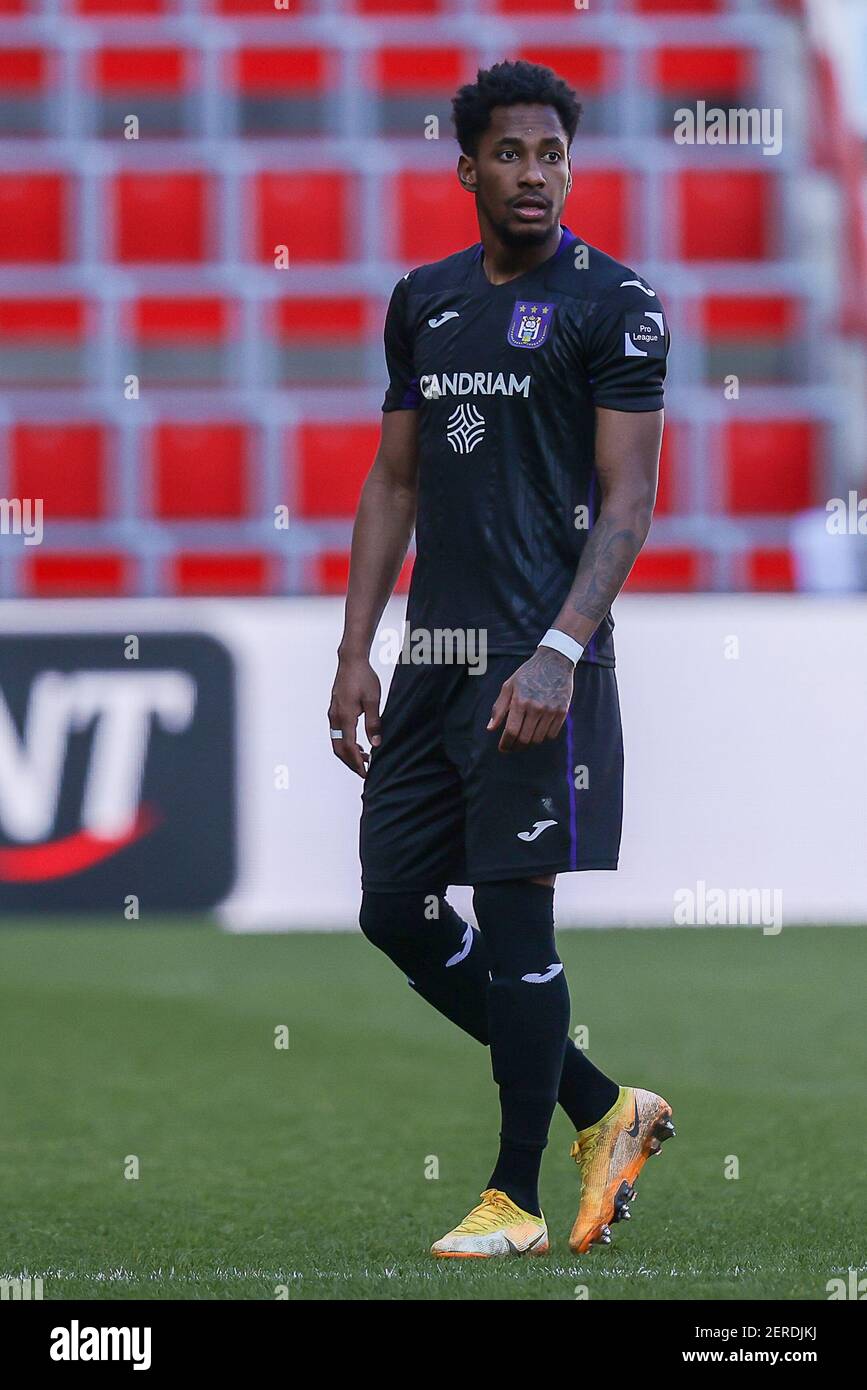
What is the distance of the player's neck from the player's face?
0.03m

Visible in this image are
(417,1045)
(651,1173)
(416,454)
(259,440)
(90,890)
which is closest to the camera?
(416,454)

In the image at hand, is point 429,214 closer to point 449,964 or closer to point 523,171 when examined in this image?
point 523,171

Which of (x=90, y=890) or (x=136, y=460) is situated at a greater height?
(x=136, y=460)

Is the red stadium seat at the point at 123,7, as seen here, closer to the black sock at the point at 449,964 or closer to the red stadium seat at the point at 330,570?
the red stadium seat at the point at 330,570

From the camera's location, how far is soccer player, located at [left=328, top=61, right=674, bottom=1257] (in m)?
3.23

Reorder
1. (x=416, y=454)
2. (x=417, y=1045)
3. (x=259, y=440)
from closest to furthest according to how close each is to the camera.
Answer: (x=416, y=454) < (x=417, y=1045) < (x=259, y=440)

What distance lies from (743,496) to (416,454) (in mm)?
7172

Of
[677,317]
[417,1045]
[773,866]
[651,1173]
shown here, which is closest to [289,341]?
[677,317]

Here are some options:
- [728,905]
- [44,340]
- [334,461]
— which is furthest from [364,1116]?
[44,340]

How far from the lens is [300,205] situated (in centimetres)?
1084

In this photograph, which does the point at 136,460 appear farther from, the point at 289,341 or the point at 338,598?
the point at 338,598

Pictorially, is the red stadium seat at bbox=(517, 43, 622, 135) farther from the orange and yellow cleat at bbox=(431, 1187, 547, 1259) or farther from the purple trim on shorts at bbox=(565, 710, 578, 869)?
the orange and yellow cleat at bbox=(431, 1187, 547, 1259)

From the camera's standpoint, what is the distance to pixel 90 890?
730 cm

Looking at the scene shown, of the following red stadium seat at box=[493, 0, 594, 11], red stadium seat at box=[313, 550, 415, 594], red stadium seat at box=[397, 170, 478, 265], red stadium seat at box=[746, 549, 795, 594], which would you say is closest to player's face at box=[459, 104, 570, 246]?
red stadium seat at box=[313, 550, 415, 594]
